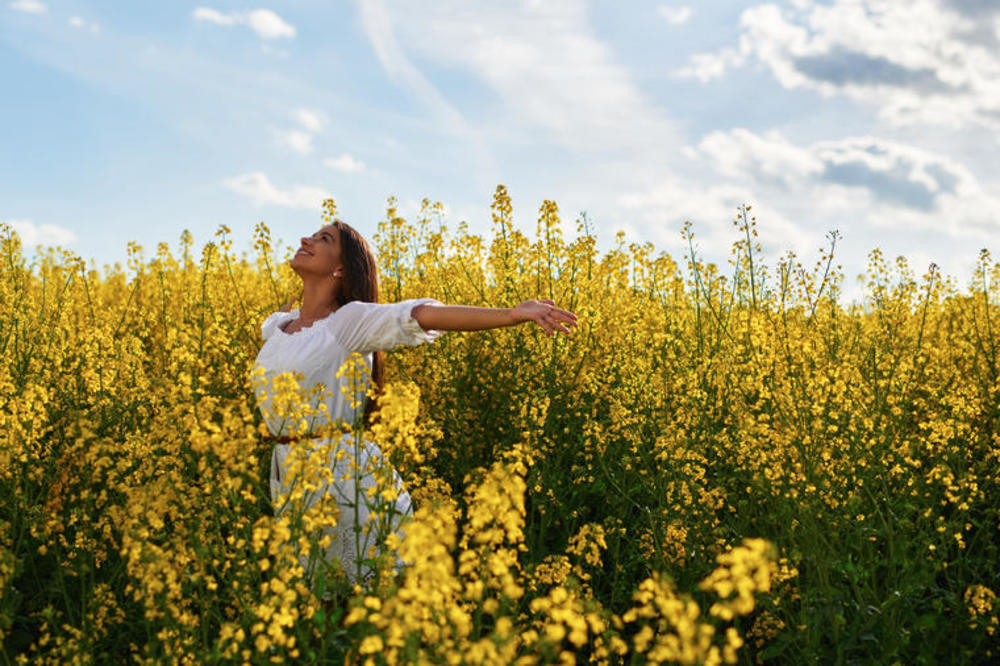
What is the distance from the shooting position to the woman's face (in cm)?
369

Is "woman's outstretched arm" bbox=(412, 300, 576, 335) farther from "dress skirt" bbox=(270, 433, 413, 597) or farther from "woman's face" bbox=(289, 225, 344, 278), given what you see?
"woman's face" bbox=(289, 225, 344, 278)

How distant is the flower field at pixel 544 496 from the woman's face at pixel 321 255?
1.63 ft

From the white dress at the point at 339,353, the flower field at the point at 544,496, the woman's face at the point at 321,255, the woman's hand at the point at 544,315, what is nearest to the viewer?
the flower field at the point at 544,496

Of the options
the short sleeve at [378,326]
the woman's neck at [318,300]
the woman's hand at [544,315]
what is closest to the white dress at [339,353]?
the short sleeve at [378,326]

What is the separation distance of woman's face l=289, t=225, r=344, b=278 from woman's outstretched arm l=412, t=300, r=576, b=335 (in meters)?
0.67

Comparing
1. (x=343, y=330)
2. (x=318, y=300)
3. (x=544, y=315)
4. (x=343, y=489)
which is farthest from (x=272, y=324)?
(x=544, y=315)

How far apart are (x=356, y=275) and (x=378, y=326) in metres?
0.51

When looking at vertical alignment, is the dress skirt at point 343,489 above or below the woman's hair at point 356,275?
below

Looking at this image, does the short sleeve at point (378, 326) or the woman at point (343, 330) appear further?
the short sleeve at point (378, 326)

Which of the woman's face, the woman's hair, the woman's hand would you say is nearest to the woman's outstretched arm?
the woman's hand

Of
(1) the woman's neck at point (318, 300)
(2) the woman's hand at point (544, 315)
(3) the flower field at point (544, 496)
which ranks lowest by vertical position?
(3) the flower field at point (544, 496)

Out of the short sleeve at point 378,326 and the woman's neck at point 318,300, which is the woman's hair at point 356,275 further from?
the short sleeve at point 378,326

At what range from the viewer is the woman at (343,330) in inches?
121

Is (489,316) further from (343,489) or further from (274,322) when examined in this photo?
(274,322)
